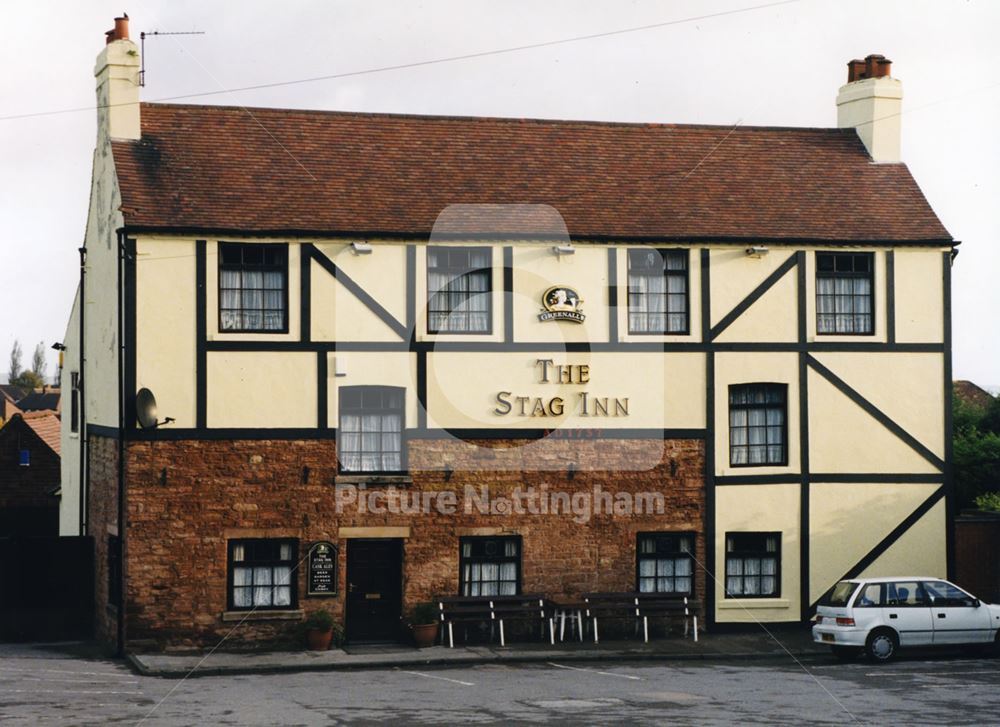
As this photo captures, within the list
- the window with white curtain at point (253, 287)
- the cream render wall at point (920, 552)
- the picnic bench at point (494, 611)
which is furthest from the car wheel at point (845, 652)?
the window with white curtain at point (253, 287)

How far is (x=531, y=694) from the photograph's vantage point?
1986 centimetres

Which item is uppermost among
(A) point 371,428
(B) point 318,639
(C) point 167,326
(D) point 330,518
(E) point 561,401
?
(C) point 167,326

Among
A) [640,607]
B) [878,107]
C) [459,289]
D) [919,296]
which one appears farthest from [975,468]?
[459,289]

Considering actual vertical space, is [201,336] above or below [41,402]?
above

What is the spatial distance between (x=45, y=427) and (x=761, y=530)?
24671 mm

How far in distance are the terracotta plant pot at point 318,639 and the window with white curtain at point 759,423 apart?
8.60 meters

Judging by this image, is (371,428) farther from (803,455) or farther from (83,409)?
(803,455)

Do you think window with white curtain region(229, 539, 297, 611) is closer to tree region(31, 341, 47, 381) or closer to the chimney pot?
the chimney pot

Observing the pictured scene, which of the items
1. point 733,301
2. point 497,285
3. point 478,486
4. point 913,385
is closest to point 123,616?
point 478,486

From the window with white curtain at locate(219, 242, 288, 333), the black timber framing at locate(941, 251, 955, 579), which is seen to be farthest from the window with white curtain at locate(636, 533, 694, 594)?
the window with white curtain at locate(219, 242, 288, 333)

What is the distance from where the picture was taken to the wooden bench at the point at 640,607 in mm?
25469

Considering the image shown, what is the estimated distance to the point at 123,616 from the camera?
2400 cm

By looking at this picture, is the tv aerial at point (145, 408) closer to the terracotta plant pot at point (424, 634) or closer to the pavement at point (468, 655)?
the pavement at point (468, 655)

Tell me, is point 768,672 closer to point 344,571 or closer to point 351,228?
point 344,571
